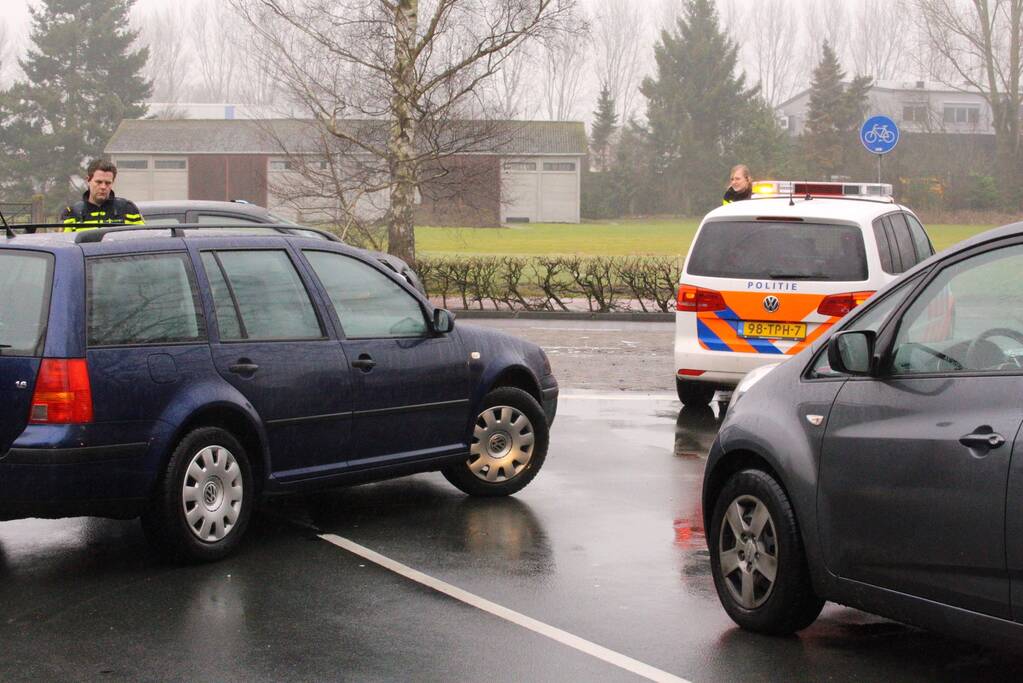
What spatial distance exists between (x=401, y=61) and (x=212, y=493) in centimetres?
2148

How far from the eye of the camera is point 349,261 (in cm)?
786

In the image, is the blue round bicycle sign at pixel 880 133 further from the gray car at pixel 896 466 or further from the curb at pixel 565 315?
the gray car at pixel 896 466

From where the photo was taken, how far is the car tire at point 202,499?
6539mm

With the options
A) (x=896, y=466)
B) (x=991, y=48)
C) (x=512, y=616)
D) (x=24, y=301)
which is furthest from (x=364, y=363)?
(x=991, y=48)

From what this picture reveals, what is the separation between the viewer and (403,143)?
90.9ft

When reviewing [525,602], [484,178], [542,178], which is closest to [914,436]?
[525,602]

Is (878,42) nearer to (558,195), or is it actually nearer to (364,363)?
(558,195)

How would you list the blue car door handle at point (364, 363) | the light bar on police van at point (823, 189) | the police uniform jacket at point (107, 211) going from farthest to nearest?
the light bar on police van at point (823, 189)
the police uniform jacket at point (107, 211)
the blue car door handle at point (364, 363)

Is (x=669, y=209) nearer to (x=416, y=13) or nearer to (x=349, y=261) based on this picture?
(x=416, y=13)

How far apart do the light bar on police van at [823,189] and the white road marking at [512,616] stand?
6510 millimetres

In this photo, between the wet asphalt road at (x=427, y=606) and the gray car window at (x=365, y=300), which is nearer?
the wet asphalt road at (x=427, y=606)

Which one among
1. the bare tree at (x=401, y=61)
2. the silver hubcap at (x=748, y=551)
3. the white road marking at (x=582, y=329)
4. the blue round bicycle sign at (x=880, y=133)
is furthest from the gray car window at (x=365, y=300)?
the bare tree at (x=401, y=61)

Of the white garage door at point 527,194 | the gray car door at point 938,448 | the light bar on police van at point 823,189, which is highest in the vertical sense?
the white garage door at point 527,194

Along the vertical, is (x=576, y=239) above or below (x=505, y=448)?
above
